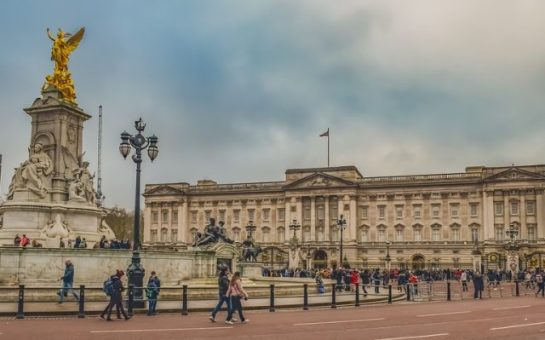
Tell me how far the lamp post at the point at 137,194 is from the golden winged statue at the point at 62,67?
37.3 feet

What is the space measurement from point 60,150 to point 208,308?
45.3ft

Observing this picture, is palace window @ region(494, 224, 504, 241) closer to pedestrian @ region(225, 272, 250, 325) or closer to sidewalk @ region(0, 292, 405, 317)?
sidewalk @ region(0, 292, 405, 317)

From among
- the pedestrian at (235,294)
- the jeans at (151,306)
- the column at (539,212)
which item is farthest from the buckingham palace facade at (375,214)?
the pedestrian at (235,294)

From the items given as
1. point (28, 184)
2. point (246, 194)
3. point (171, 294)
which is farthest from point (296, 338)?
point (246, 194)

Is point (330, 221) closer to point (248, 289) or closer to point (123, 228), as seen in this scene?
point (123, 228)

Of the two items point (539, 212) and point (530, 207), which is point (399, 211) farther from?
point (539, 212)

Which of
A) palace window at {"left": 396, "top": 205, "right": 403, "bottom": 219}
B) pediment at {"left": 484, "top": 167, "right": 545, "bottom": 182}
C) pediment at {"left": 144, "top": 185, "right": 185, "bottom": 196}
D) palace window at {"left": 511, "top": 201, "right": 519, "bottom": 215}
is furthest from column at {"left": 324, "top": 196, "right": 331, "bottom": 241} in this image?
palace window at {"left": 511, "top": 201, "right": 519, "bottom": 215}

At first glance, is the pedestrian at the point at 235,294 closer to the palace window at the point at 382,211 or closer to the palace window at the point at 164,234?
the palace window at the point at 382,211

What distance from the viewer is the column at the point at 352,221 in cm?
10281

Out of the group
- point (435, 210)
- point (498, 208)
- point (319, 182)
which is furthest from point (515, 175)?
point (319, 182)

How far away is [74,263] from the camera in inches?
1032

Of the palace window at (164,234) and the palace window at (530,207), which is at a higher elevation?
the palace window at (530,207)

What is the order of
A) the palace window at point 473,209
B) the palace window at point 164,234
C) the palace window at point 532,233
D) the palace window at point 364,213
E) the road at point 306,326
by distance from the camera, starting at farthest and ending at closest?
the palace window at point 164,234 → the palace window at point 364,213 → the palace window at point 473,209 → the palace window at point 532,233 → the road at point 306,326

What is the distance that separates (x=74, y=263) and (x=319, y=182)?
3224 inches
